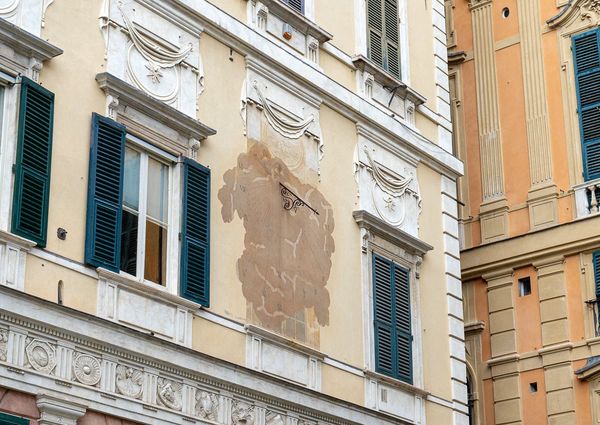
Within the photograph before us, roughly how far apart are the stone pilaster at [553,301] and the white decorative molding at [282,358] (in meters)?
7.91

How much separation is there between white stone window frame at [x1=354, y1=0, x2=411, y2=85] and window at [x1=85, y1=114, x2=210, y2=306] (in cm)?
480

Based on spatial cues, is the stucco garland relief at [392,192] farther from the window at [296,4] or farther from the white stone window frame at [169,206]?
the white stone window frame at [169,206]

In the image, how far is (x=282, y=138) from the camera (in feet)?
55.6

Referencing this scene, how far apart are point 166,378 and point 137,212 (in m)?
1.90

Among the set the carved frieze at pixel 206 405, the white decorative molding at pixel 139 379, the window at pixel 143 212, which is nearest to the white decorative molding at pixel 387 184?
the white decorative molding at pixel 139 379

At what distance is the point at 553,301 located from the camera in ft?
76.3

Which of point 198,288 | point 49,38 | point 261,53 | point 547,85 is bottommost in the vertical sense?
point 198,288

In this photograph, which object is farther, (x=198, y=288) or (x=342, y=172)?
(x=342, y=172)

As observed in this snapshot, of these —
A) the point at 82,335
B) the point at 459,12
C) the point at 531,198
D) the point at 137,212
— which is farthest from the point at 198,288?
the point at 459,12

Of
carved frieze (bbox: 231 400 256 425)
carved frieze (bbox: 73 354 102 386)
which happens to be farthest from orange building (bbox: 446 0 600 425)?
carved frieze (bbox: 73 354 102 386)

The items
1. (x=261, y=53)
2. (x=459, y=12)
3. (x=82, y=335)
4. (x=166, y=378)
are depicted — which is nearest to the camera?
(x=82, y=335)

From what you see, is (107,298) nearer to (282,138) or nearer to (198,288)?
(198,288)

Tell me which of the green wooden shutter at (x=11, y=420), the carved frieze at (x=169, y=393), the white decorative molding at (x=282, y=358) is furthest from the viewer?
the white decorative molding at (x=282, y=358)

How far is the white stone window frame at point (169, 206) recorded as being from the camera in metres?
14.3
